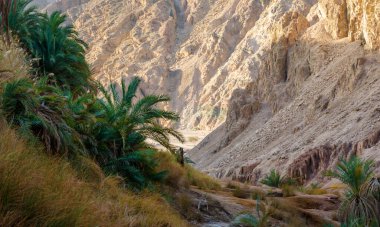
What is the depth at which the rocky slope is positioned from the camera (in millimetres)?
37406

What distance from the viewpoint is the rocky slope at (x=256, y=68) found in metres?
37.4

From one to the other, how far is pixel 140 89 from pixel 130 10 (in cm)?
3504

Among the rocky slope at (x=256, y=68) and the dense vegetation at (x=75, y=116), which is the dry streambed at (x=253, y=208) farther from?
the rocky slope at (x=256, y=68)

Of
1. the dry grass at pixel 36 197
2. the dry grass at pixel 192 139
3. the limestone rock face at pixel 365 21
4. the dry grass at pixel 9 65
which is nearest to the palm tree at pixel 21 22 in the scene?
the dry grass at pixel 9 65

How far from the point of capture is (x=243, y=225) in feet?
35.6

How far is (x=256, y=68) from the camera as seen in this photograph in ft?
318

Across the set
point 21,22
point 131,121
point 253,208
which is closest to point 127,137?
point 131,121

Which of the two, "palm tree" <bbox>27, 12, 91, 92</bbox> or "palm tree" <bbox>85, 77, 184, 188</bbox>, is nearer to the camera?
"palm tree" <bbox>85, 77, 184, 188</bbox>

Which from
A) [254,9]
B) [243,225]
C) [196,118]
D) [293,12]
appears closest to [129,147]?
[243,225]

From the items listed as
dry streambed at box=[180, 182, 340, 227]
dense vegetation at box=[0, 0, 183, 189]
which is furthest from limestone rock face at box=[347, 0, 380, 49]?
dense vegetation at box=[0, 0, 183, 189]

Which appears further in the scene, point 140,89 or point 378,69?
point 140,89

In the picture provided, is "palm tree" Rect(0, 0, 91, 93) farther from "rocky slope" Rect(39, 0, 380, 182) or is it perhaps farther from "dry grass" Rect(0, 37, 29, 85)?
"dry grass" Rect(0, 37, 29, 85)

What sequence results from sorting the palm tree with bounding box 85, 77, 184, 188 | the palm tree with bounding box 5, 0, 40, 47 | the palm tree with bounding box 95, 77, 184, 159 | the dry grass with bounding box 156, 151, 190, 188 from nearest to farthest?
the palm tree with bounding box 85, 77, 184, 188
the palm tree with bounding box 95, 77, 184, 159
the dry grass with bounding box 156, 151, 190, 188
the palm tree with bounding box 5, 0, 40, 47

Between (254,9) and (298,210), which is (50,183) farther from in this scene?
(254,9)
